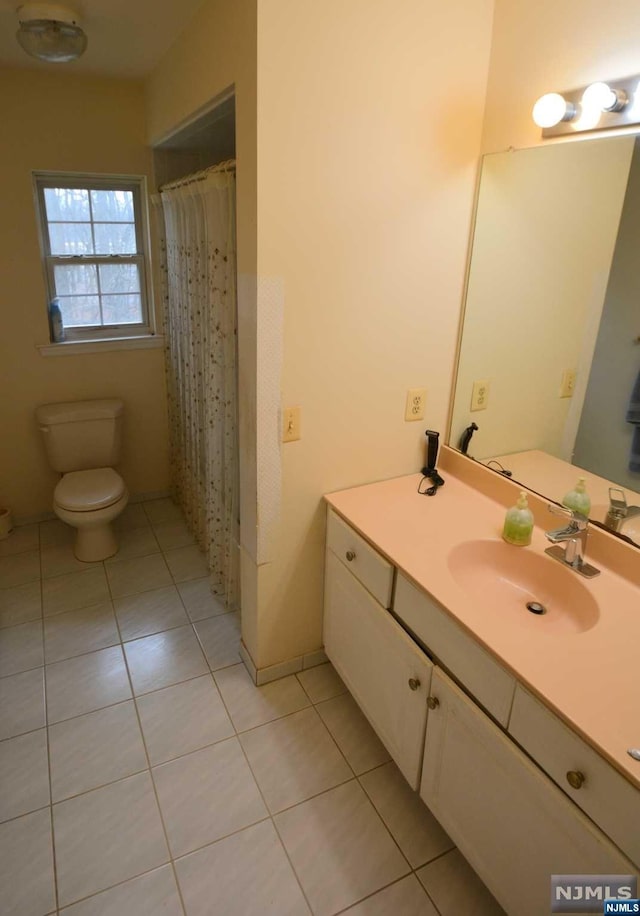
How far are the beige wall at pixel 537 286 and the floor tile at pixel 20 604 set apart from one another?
6.82ft

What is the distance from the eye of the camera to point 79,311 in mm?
3113

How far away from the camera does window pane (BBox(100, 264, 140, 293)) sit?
3.12 meters

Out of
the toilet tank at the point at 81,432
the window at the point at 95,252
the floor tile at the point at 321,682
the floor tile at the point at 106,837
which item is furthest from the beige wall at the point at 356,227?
the window at the point at 95,252

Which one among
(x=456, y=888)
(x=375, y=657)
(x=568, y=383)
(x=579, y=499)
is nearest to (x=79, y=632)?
(x=375, y=657)

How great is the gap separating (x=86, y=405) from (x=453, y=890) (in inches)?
107

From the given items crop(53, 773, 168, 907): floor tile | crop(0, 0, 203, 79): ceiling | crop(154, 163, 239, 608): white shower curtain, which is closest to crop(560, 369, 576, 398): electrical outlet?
crop(154, 163, 239, 608): white shower curtain

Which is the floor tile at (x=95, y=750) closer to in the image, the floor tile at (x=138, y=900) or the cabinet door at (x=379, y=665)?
the floor tile at (x=138, y=900)

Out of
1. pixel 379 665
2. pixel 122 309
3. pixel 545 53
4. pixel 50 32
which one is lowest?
pixel 379 665

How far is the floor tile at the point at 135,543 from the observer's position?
118 inches

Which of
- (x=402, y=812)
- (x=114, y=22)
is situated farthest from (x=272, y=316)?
(x=402, y=812)

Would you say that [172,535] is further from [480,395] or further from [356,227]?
[356,227]

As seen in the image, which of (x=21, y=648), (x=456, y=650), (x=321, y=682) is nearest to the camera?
(x=456, y=650)

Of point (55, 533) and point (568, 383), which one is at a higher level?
point (568, 383)

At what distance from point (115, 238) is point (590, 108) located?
2.48m
